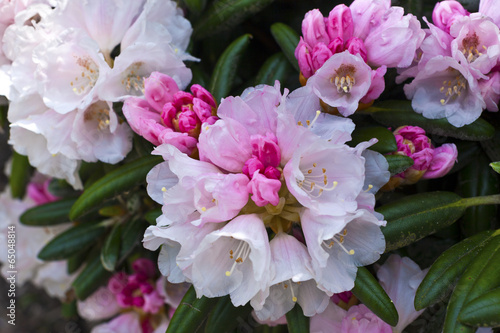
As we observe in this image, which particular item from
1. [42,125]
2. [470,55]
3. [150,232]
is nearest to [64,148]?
[42,125]

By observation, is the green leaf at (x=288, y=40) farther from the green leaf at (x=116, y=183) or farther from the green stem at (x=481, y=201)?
the green stem at (x=481, y=201)

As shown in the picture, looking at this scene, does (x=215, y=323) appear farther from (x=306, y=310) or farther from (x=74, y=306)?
(x=74, y=306)

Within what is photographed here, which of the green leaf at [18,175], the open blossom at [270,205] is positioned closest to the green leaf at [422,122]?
the open blossom at [270,205]

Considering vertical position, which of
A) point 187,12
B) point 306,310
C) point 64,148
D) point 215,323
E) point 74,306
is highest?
point 187,12

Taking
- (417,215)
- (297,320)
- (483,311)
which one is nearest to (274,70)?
(417,215)

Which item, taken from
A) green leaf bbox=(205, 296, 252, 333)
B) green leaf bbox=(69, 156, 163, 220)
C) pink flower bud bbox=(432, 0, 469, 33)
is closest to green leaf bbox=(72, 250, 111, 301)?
green leaf bbox=(69, 156, 163, 220)

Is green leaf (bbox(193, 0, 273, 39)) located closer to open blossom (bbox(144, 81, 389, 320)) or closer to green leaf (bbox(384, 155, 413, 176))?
open blossom (bbox(144, 81, 389, 320))

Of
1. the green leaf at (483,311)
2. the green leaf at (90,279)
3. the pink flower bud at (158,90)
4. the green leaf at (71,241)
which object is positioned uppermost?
the pink flower bud at (158,90)

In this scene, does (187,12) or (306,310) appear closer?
(306,310)
